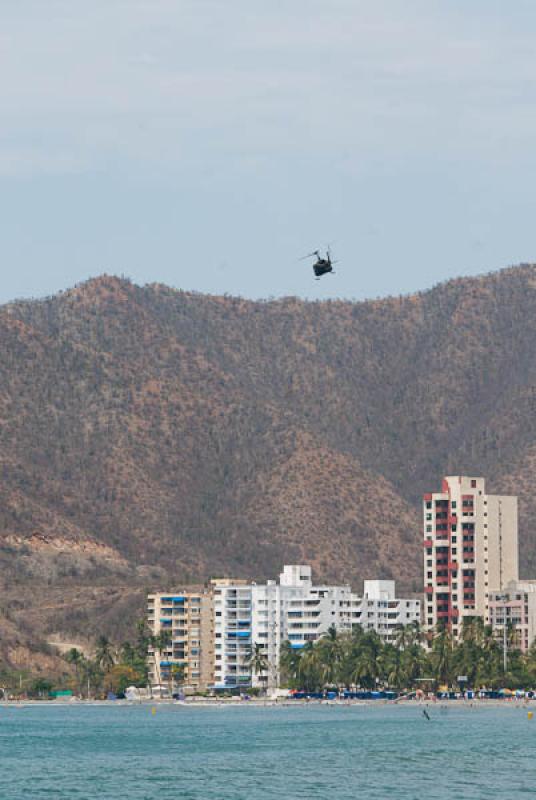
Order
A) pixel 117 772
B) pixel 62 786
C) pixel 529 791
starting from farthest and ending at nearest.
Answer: pixel 117 772 → pixel 62 786 → pixel 529 791

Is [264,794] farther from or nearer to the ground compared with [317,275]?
nearer to the ground

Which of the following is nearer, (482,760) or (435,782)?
(435,782)

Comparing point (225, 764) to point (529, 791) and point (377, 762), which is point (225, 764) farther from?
point (529, 791)

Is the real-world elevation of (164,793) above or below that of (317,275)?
below

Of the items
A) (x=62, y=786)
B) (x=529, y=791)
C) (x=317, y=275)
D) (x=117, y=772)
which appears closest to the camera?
(x=317, y=275)

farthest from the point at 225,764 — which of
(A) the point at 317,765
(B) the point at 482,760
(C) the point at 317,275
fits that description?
(C) the point at 317,275

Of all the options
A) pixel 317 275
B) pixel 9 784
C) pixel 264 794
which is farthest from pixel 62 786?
pixel 317 275

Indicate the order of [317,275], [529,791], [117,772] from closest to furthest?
[317,275] → [529,791] → [117,772]

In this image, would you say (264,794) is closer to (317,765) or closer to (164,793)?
(164,793)

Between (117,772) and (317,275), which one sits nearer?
(317,275)
